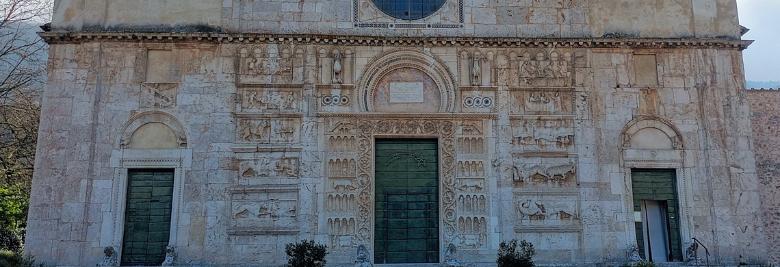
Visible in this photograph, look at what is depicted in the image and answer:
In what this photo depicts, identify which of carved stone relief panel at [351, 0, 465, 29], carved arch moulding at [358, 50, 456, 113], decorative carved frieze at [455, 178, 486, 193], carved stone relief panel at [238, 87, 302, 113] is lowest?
decorative carved frieze at [455, 178, 486, 193]

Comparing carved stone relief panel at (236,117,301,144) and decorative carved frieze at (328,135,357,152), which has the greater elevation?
carved stone relief panel at (236,117,301,144)

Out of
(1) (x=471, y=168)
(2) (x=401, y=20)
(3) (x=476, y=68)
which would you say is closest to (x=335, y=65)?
(2) (x=401, y=20)

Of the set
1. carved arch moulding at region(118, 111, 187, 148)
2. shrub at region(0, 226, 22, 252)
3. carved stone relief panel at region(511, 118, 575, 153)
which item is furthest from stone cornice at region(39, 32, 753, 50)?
shrub at region(0, 226, 22, 252)

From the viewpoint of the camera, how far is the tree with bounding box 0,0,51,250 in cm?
2002

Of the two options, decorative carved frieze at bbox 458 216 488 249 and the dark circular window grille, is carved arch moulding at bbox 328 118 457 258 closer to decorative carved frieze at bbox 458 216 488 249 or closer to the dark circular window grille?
decorative carved frieze at bbox 458 216 488 249

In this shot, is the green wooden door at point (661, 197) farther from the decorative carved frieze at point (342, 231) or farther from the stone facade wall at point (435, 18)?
the decorative carved frieze at point (342, 231)

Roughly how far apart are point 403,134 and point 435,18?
322 centimetres

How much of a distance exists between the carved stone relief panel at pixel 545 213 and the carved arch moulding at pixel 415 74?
2.94 meters

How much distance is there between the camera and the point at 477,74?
1628 cm

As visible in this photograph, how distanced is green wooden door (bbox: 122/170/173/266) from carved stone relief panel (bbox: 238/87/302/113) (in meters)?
2.50

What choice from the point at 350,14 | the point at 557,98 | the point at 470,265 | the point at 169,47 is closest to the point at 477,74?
the point at 557,98

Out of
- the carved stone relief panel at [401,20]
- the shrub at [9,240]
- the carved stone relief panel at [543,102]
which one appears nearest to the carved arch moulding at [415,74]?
the carved stone relief panel at [401,20]

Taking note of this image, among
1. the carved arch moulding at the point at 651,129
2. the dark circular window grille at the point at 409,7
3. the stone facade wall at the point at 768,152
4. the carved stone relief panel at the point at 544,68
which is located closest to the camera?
the carved arch moulding at the point at 651,129

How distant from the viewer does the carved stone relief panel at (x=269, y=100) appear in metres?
15.9
